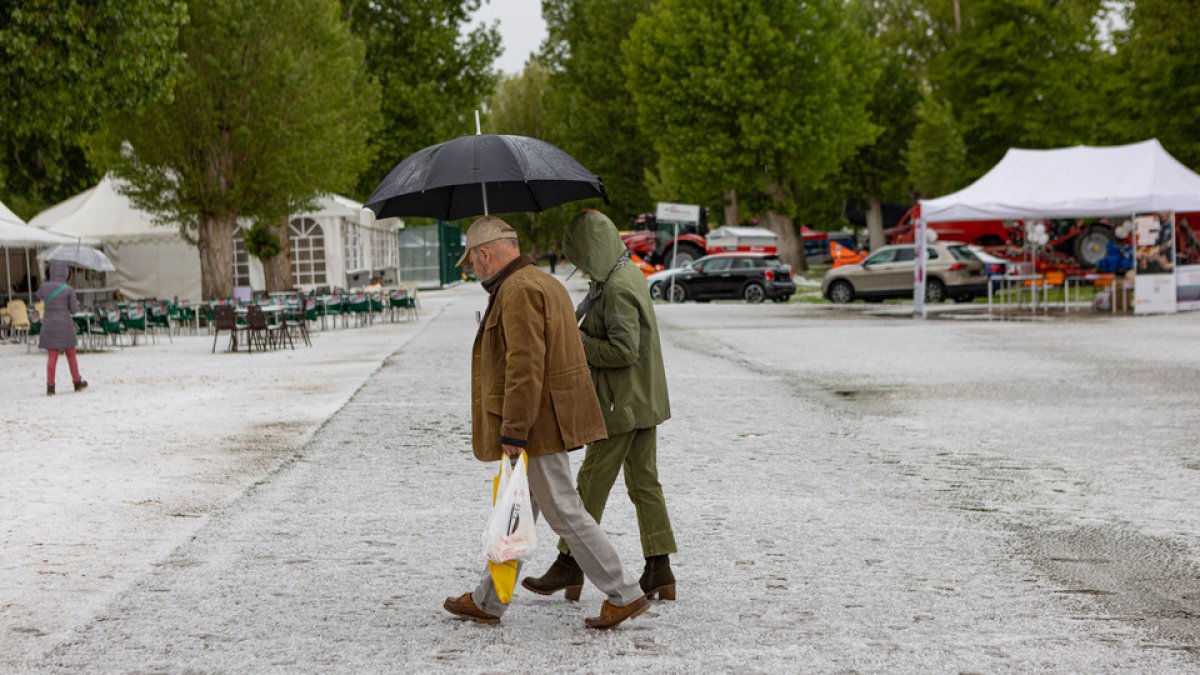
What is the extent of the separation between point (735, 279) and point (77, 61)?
72.6ft

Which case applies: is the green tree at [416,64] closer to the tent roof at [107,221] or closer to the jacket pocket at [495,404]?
the tent roof at [107,221]

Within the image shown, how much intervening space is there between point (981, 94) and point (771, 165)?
11.4m

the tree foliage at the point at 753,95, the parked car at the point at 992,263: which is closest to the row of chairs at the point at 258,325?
the parked car at the point at 992,263

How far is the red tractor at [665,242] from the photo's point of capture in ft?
153

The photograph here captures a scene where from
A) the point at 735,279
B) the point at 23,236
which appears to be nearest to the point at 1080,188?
the point at 735,279

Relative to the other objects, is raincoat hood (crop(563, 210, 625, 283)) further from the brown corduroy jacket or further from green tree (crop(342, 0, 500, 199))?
green tree (crop(342, 0, 500, 199))

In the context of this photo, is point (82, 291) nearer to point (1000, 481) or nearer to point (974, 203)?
point (974, 203)

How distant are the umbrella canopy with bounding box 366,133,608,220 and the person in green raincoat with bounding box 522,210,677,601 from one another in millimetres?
292

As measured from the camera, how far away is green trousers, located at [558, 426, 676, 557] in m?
5.23

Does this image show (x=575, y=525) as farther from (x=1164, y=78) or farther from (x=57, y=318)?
(x=1164, y=78)

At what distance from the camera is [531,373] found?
4.63m

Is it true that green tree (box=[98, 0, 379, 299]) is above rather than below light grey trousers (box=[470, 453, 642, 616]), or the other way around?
above

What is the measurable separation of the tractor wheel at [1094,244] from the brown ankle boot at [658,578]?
98.7 ft

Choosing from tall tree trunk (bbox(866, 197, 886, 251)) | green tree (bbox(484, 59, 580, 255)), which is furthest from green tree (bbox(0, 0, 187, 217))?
green tree (bbox(484, 59, 580, 255))
